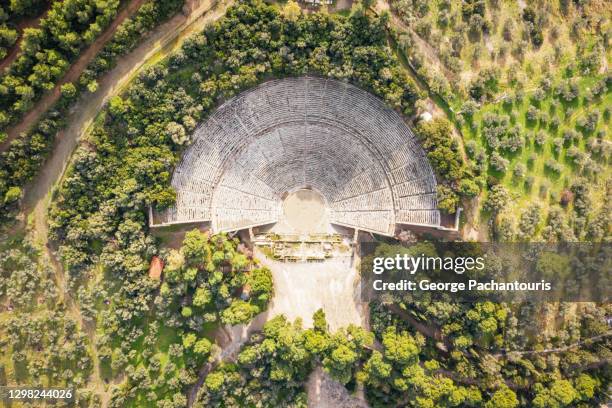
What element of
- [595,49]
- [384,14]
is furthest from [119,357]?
[595,49]

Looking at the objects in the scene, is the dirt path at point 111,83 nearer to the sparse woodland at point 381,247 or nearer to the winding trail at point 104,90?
the winding trail at point 104,90

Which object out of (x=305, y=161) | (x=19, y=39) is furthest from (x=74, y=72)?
(x=305, y=161)

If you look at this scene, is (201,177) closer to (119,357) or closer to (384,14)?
(119,357)

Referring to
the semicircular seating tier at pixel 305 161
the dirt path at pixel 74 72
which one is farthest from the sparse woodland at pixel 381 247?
the semicircular seating tier at pixel 305 161

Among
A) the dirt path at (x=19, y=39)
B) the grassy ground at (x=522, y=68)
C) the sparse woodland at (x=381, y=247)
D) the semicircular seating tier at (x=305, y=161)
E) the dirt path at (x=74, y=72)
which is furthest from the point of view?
the semicircular seating tier at (x=305, y=161)

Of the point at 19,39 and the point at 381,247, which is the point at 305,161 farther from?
the point at 19,39
